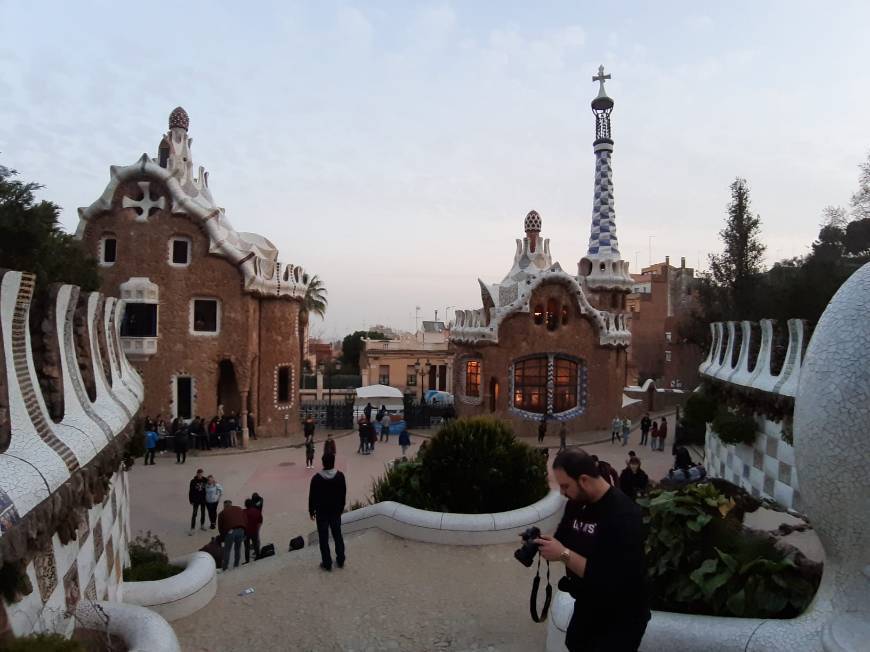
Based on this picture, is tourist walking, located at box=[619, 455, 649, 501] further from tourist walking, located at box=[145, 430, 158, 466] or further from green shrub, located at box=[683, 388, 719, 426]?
tourist walking, located at box=[145, 430, 158, 466]

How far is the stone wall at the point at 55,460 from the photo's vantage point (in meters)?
3.01

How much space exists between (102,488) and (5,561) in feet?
5.81

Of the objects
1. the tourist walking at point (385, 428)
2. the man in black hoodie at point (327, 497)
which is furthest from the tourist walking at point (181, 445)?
the man in black hoodie at point (327, 497)

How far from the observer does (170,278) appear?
1852 centimetres

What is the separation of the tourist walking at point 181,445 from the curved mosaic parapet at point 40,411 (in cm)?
1123

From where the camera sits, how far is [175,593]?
555cm

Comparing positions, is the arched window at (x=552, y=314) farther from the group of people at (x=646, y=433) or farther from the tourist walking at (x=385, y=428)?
the tourist walking at (x=385, y=428)

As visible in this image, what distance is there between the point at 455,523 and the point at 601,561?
4.88 m

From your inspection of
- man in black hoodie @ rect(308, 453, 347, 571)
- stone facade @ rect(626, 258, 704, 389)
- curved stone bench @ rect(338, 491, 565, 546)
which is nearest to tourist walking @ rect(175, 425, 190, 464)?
curved stone bench @ rect(338, 491, 565, 546)

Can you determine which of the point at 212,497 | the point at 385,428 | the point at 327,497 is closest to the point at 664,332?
the point at 385,428

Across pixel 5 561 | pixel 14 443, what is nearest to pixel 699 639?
pixel 5 561

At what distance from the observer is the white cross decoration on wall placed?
18359 mm

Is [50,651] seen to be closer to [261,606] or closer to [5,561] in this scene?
[5,561]

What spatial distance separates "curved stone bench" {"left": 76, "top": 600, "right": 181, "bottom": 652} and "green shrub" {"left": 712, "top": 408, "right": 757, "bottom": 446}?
286 inches
